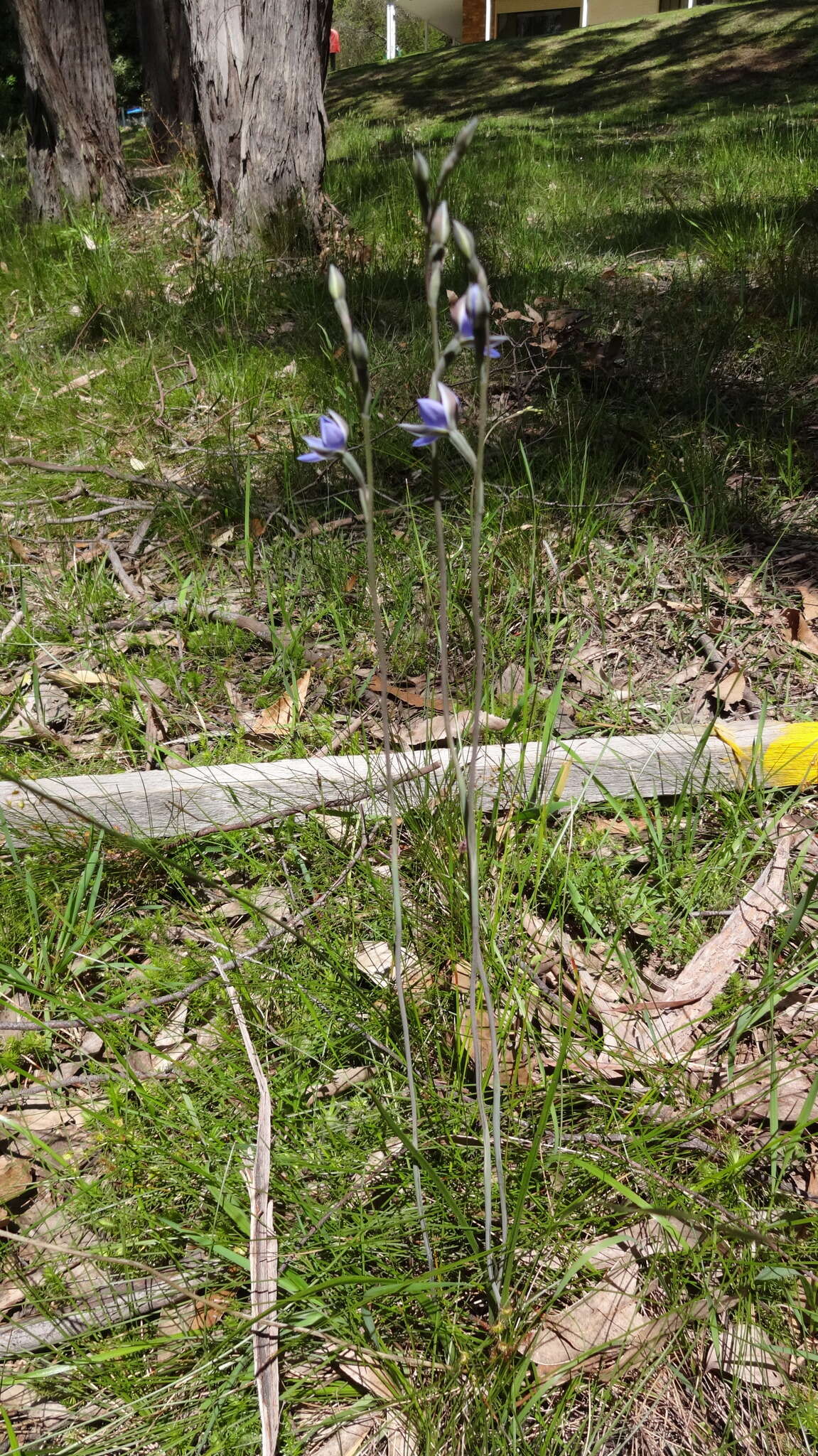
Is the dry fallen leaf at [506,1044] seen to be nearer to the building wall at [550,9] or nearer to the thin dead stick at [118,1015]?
the thin dead stick at [118,1015]

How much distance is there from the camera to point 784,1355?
1136 mm

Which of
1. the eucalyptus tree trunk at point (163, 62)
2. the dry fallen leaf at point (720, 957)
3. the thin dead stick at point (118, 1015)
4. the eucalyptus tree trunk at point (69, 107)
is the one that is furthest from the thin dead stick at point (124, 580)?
the eucalyptus tree trunk at point (163, 62)

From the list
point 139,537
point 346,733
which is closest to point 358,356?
point 346,733

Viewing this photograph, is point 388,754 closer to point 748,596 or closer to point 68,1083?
point 68,1083

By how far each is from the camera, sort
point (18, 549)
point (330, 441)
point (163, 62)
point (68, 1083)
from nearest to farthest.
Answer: point (330, 441) < point (68, 1083) < point (18, 549) < point (163, 62)

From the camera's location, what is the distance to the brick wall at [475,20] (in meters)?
22.4

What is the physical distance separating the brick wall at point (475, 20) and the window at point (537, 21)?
40 cm

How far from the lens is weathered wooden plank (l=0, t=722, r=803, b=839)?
6.18 ft

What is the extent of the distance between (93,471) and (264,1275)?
2.58 metres

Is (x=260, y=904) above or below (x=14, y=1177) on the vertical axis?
above

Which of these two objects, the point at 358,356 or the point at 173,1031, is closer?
the point at 358,356

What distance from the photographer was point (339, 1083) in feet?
4.94

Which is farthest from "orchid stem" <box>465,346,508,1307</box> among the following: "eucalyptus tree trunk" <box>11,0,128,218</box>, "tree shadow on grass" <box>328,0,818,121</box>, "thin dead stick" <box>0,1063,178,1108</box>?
"tree shadow on grass" <box>328,0,818,121</box>

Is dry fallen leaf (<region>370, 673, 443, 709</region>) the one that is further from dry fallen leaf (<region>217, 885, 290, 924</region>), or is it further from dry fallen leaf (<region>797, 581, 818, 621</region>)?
dry fallen leaf (<region>797, 581, 818, 621</region>)
